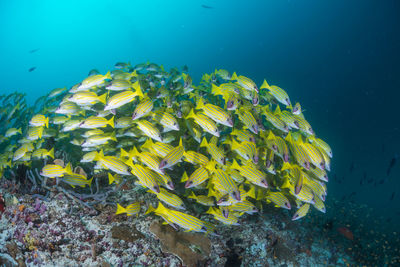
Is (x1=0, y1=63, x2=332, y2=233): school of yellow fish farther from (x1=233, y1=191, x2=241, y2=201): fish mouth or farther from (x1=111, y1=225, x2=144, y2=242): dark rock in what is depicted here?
(x1=111, y1=225, x2=144, y2=242): dark rock

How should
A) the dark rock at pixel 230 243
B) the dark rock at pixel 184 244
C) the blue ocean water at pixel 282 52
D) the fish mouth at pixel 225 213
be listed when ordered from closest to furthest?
1. the fish mouth at pixel 225 213
2. the dark rock at pixel 184 244
3. the dark rock at pixel 230 243
4. the blue ocean water at pixel 282 52

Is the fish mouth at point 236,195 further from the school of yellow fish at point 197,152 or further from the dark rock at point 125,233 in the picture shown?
the dark rock at point 125,233

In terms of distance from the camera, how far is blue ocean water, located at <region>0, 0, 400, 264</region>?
46.5m

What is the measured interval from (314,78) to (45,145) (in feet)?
238

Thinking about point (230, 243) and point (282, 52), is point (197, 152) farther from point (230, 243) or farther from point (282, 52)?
point (282, 52)

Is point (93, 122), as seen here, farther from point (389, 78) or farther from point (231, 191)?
point (389, 78)

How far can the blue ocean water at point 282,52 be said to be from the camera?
46469 mm

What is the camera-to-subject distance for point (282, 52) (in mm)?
77688

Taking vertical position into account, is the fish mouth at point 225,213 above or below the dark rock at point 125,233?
above

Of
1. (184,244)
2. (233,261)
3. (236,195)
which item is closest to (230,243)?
(233,261)

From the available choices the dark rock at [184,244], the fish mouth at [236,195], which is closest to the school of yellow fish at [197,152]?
the fish mouth at [236,195]

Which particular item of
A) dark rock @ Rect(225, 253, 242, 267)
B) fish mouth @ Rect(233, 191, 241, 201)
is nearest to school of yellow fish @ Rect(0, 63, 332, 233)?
fish mouth @ Rect(233, 191, 241, 201)

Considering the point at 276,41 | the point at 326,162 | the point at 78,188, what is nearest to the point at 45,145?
the point at 78,188

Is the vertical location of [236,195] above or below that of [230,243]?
above
